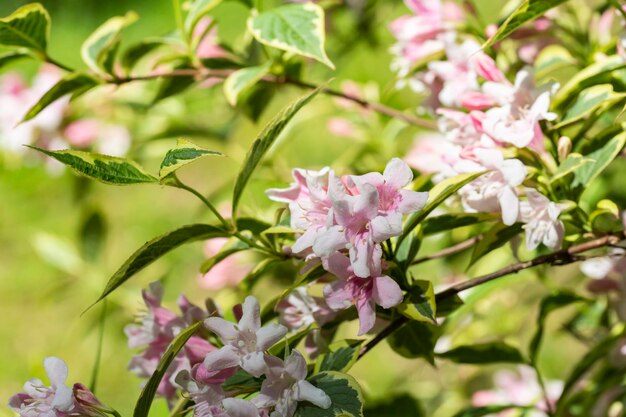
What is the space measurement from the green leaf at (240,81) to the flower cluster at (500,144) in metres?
0.21

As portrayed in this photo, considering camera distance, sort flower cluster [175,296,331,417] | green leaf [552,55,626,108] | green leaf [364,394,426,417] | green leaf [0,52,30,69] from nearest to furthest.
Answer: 1. flower cluster [175,296,331,417]
2. green leaf [552,55,626,108]
3. green leaf [0,52,30,69]
4. green leaf [364,394,426,417]

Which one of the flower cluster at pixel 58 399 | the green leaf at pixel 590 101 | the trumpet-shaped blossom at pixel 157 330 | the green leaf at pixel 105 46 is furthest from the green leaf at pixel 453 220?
the green leaf at pixel 105 46

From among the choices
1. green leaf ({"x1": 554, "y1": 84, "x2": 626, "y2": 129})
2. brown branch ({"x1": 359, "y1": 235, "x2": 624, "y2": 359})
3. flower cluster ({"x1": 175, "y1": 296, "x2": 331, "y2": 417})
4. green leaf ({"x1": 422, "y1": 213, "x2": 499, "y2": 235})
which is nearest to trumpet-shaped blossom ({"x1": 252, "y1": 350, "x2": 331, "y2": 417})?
flower cluster ({"x1": 175, "y1": 296, "x2": 331, "y2": 417})

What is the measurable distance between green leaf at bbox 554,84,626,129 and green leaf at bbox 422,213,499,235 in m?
0.11

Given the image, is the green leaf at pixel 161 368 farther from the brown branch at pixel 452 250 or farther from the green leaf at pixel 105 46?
the green leaf at pixel 105 46

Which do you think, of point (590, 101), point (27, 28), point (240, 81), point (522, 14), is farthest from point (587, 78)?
point (27, 28)

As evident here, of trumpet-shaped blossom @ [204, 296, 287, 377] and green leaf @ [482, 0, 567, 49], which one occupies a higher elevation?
green leaf @ [482, 0, 567, 49]

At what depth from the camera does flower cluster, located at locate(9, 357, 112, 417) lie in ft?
1.98

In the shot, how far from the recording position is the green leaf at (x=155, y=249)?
2.06 ft

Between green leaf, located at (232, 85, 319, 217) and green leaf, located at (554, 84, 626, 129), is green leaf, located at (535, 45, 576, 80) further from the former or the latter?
green leaf, located at (232, 85, 319, 217)

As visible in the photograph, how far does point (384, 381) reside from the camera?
2.06 metres

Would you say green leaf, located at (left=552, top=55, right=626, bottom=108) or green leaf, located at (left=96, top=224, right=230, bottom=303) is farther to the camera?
green leaf, located at (left=552, top=55, right=626, bottom=108)

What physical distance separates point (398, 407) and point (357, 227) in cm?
54

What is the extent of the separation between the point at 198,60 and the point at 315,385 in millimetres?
508
